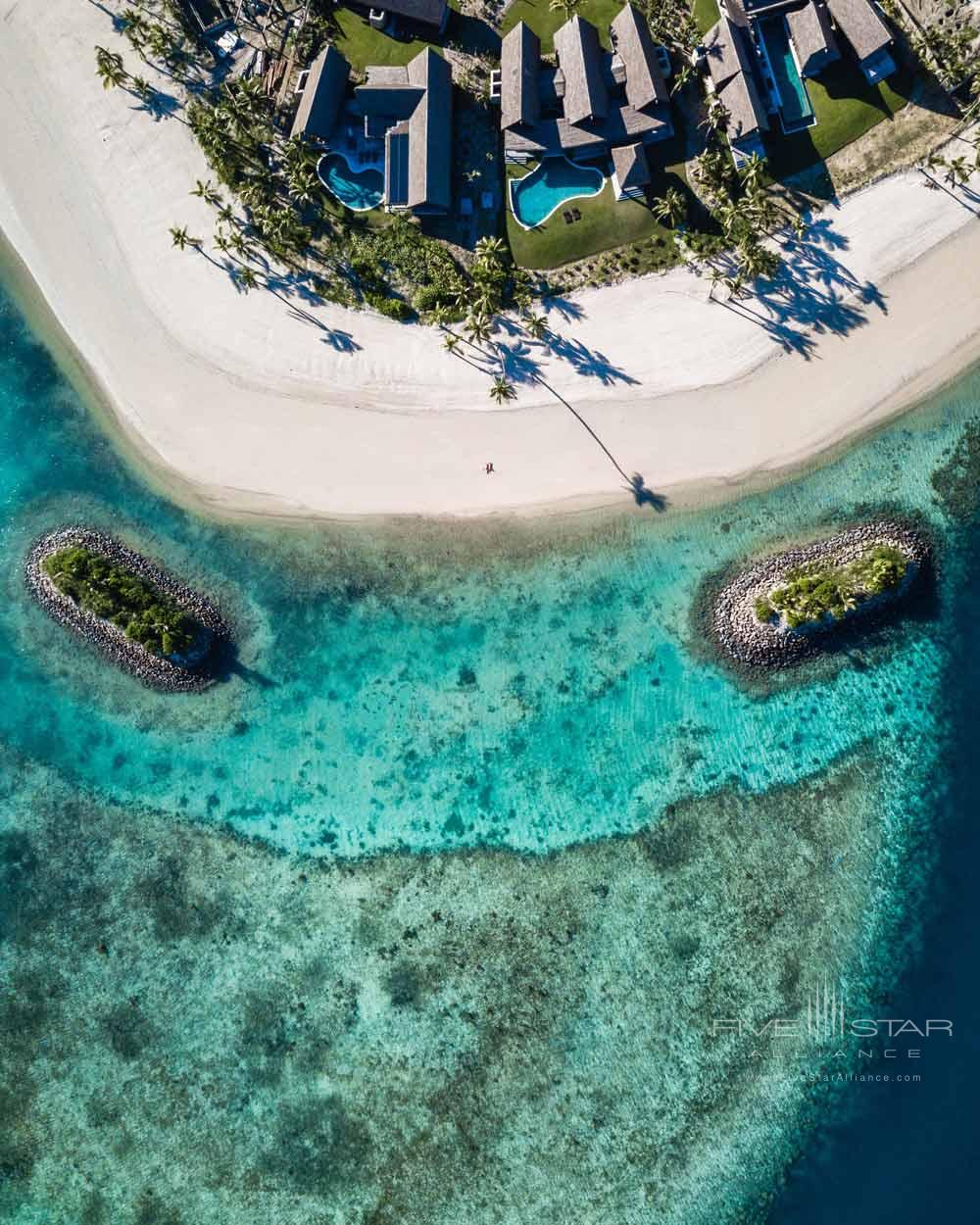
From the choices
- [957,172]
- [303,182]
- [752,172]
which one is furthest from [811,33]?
[303,182]

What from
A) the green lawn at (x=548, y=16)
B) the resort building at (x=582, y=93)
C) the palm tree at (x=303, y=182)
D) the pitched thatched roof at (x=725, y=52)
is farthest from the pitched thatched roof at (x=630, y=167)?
the palm tree at (x=303, y=182)

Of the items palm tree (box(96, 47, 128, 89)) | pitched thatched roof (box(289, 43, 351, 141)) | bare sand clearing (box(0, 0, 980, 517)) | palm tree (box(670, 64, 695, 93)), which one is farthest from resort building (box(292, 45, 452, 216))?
palm tree (box(670, 64, 695, 93))

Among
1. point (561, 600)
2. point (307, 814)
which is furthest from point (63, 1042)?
point (561, 600)

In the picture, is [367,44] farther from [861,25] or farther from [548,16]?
[861,25]

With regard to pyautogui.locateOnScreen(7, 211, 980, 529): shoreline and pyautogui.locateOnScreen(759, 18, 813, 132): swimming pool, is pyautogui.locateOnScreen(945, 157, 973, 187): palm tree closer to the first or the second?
pyautogui.locateOnScreen(7, 211, 980, 529): shoreline

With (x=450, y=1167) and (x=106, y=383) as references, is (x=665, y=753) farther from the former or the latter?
(x=106, y=383)

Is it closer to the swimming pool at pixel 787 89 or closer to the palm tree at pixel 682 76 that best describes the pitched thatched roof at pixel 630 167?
the palm tree at pixel 682 76
